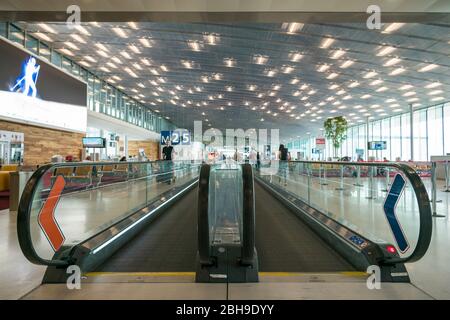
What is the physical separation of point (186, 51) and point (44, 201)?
11949mm

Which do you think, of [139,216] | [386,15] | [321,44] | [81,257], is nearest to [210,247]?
[81,257]

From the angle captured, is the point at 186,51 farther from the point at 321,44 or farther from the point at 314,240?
the point at 314,240

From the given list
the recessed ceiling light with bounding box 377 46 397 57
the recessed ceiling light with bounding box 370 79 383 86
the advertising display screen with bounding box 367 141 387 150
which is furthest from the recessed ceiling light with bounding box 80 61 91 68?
the advertising display screen with bounding box 367 141 387 150

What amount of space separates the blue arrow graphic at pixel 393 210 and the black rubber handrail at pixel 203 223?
6.69ft

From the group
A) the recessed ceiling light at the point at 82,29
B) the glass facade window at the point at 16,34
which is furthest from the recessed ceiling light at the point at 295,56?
the glass facade window at the point at 16,34

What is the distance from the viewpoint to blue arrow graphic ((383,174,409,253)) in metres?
2.81

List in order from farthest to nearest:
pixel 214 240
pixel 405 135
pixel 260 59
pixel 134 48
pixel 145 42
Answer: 1. pixel 405 135
2. pixel 260 59
3. pixel 134 48
4. pixel 145 42
5. pixel 214 240

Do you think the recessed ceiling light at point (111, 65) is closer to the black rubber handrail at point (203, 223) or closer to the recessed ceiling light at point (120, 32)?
the recessed ceiling light at point (120, 32)

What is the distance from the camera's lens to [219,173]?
31.1ft

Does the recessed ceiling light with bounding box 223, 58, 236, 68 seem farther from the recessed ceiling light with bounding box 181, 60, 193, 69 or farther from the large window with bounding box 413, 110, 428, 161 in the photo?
the large window with bounding box 413, 110, 428, 161

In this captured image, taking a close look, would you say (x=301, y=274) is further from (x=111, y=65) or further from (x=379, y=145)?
(x=379, y=145)

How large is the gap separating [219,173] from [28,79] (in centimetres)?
947

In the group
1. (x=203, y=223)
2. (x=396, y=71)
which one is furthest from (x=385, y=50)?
(x=203, y=223)

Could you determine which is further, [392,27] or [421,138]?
[421,138]
